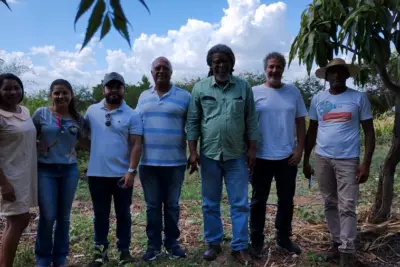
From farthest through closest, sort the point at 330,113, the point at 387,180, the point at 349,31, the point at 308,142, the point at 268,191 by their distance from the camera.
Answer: the point at 387,180, the point at 308,142, the point at 268,191, the point at 330,113, the point at 349,31

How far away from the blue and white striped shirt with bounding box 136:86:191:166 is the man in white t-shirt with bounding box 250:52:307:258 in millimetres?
654

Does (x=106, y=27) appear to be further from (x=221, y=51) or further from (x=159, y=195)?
(x=159, y=195)

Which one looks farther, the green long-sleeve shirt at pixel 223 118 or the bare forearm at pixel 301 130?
the bare forearm at pixel 301 130

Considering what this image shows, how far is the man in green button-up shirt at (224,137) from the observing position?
3.31 m

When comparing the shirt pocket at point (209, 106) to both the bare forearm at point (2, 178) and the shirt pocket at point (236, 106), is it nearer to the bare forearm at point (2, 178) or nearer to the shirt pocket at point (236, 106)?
the shirt pocket at point (236, 106)

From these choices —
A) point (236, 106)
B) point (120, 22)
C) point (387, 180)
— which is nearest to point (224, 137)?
point (236, 106)

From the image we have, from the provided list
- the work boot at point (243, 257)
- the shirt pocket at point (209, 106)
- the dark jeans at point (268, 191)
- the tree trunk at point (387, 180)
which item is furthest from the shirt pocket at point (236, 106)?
the tree trunk at point (387, 180)

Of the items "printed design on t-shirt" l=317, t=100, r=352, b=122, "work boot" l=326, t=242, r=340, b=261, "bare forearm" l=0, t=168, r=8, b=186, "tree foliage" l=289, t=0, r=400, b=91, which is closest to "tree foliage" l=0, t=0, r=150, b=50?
"tree foliage" l=289, t=0, r=400, b=91

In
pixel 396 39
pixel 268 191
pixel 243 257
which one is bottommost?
pixel 243 257

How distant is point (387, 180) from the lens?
3.75 m

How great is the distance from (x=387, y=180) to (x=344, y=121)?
0.92m

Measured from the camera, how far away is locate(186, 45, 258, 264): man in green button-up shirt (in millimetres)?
3311

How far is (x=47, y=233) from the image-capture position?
10.6ft

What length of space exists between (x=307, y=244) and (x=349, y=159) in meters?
1.09
